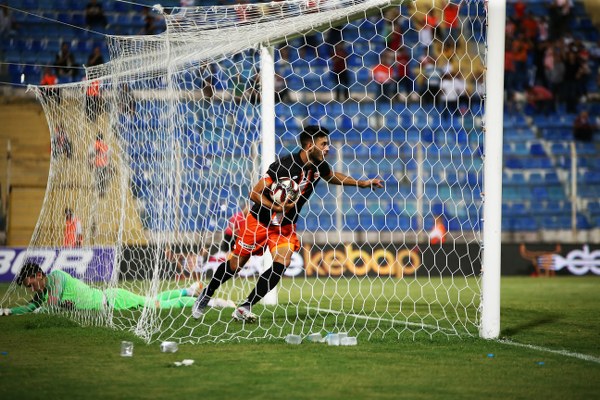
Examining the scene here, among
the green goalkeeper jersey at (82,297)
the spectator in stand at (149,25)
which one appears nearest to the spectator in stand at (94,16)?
the spectator in stand at (149,25)

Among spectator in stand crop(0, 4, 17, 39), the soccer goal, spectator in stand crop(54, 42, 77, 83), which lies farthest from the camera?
spectator in stand crop(0, 4, 17, 39)

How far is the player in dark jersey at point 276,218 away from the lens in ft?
24.5

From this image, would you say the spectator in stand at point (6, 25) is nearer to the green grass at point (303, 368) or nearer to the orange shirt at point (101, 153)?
the orange shirt at point (101, 153)

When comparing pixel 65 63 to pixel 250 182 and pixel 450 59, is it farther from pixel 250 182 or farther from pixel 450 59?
pixel 250 182

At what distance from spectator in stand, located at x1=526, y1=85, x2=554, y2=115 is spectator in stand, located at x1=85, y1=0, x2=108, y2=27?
30.0ft

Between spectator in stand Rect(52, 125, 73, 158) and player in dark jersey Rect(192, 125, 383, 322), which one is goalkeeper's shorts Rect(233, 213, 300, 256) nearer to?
player in dark jersey Rect(192, 125, 383, 322)

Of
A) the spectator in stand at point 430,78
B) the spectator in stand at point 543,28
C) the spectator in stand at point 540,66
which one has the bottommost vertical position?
the spectator in stand at point 430,78

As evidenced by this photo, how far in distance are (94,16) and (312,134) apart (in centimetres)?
1251

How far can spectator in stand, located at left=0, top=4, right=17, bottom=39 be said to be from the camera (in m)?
17.9

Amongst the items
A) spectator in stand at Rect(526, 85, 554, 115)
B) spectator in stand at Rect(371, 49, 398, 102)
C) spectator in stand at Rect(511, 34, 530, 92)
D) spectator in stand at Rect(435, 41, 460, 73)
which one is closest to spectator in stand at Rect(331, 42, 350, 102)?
spectator in stand at Rect(371, 49, 398, 102)

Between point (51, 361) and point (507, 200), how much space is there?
12.8 m

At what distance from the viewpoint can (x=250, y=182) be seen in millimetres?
11180

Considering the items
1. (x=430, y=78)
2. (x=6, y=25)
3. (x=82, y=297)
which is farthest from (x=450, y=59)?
(x=82, y=297)

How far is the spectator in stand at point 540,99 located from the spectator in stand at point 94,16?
9144 millimetres
